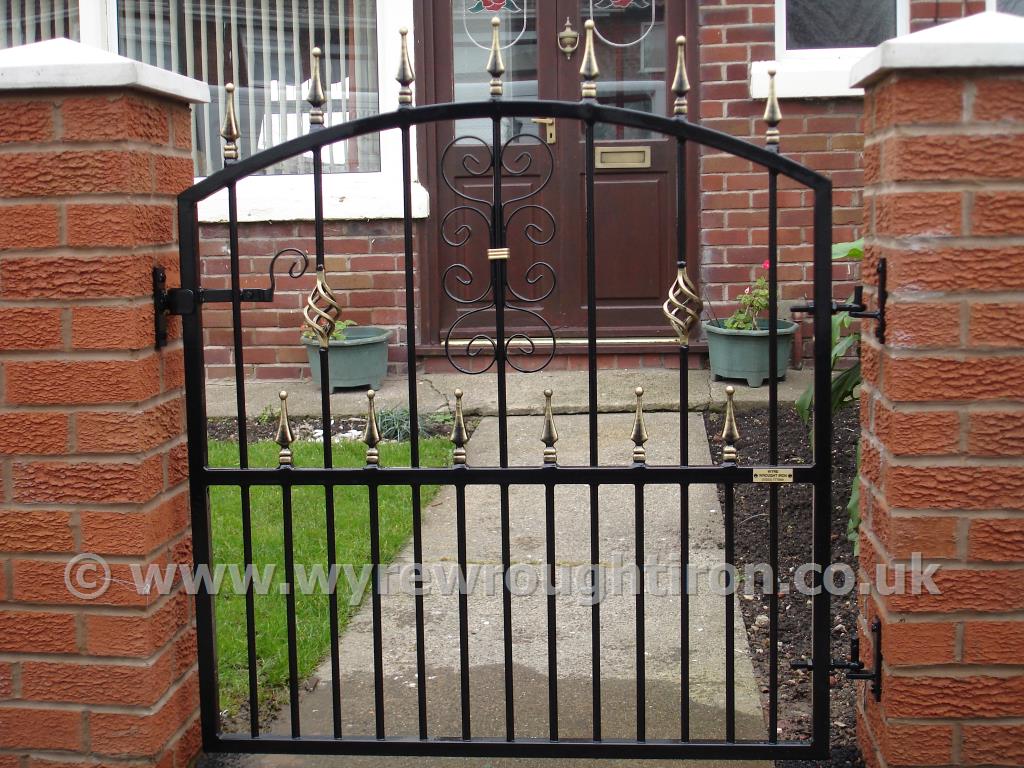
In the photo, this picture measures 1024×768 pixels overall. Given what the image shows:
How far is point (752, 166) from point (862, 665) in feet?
14.1

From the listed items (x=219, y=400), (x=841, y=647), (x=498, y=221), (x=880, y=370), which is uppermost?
(x=498, y=221)

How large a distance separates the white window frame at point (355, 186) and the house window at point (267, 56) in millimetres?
120

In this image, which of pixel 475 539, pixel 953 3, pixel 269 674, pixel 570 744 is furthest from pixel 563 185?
pixel 570 744

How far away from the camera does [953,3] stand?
20.5 ft

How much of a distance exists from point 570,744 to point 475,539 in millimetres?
1733

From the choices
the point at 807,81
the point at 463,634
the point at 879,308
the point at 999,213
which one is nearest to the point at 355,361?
the point at 807,81

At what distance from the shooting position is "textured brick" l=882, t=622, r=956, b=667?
7.88 feet

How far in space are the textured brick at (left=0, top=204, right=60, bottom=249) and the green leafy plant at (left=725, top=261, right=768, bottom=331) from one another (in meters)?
4.20

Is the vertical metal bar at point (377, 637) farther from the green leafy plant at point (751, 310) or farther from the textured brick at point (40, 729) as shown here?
the green leafy plant at point (751, 310)

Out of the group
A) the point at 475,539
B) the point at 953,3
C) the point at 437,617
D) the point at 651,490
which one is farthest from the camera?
the point at 953,3

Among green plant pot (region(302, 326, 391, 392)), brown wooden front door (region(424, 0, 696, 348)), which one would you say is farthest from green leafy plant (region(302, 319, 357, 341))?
brown wooden front door (region(424, 0, 696, 348))

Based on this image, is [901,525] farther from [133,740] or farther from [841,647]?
[133,740]

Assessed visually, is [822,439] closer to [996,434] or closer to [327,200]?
[996,434]

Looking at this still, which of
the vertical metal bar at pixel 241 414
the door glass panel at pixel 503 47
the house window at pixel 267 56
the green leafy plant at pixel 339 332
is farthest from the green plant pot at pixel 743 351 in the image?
the vertical metal bar at pixel 241 414
